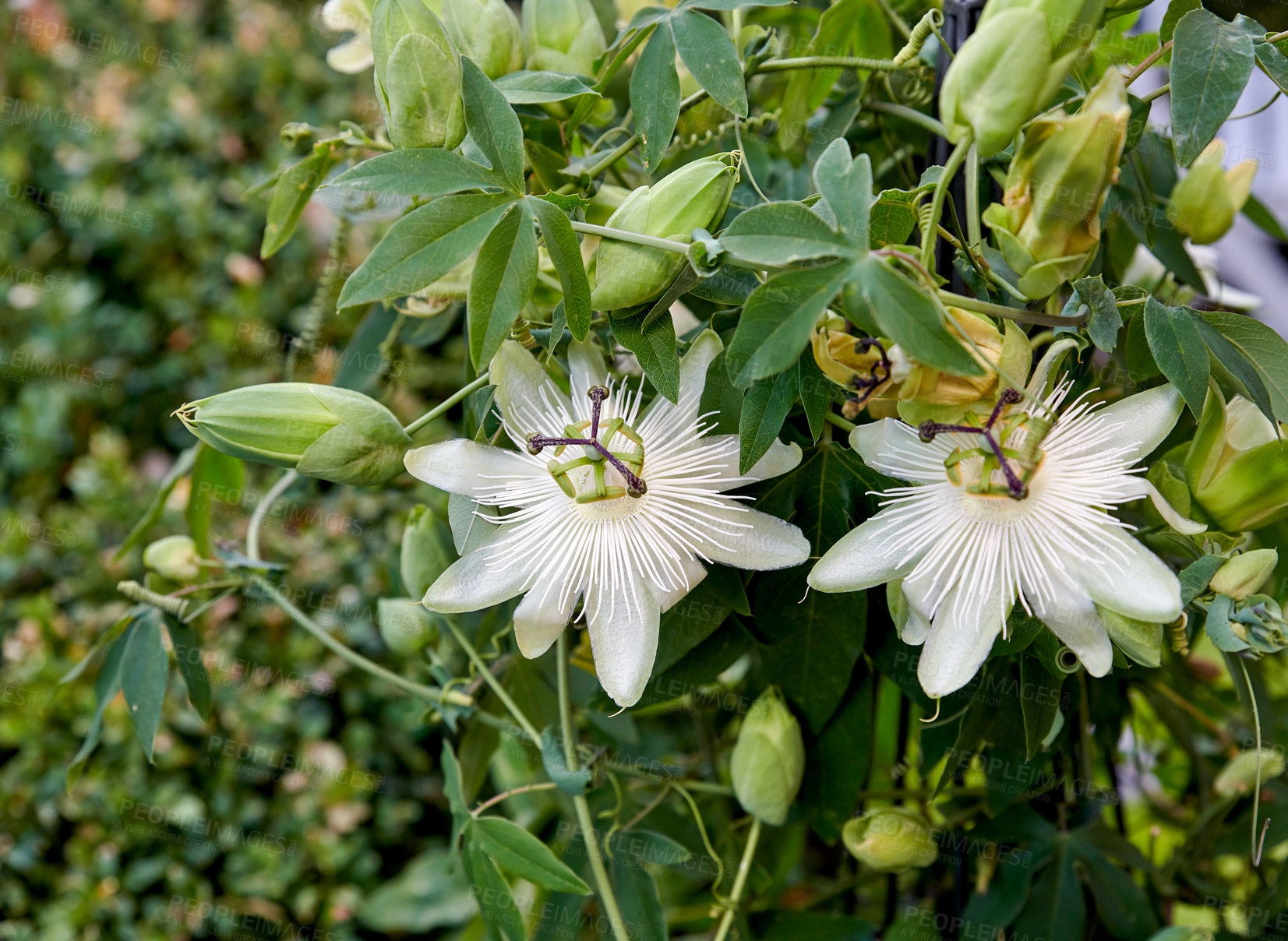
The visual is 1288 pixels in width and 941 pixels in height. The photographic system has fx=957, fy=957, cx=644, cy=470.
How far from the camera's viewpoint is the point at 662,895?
88 centimetres

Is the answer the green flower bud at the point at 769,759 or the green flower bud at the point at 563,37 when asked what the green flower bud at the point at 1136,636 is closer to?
the green flower bud at the point at 769,759

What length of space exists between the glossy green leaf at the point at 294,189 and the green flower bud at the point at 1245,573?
19.4 inches

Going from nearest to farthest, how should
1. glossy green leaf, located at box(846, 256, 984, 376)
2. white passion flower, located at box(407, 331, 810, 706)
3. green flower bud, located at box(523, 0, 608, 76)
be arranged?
glossy green leaf, located at box(846, 256, 984, 376)
white passion flower, located at box(407, 331, 810, 706)
green flower bud, located at box(523, 0, 608, 76)

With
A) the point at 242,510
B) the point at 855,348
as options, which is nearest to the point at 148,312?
the point at 242,510

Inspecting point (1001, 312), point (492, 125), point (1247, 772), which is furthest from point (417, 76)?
point (1247, 772)

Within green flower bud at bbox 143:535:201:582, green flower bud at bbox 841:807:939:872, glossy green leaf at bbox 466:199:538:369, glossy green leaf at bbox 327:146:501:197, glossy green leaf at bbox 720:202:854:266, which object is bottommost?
green flower bud at bbox 841:807:939:872

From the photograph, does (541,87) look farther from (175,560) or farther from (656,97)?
(175,560)

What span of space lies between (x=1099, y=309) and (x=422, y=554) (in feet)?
1.31

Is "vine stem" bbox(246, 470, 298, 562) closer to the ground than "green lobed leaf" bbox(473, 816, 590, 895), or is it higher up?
higher up

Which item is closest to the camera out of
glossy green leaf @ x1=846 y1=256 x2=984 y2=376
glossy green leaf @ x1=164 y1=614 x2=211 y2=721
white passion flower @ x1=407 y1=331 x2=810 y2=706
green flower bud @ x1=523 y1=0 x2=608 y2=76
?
glossy green leaf @ x1=846 y1=256 x2=984 y2=376

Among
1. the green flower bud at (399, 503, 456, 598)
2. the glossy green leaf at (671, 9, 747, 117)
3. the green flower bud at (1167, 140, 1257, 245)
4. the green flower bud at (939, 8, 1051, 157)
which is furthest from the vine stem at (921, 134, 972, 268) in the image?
the green flower bud at (399, 503, 456, 598)

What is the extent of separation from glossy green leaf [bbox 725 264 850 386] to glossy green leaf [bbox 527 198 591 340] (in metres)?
0.07

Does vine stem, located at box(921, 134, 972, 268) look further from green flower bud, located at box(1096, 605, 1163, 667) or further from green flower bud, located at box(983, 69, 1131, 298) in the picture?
green flower bud, located at box(1096, 605, 1163, 667)

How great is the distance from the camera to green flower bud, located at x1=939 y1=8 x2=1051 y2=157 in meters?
0.35
